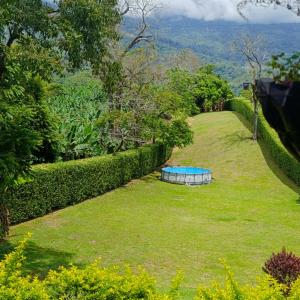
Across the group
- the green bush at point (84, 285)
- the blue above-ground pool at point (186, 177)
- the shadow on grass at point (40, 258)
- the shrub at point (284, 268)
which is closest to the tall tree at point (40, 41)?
the shadow on grass at point (40, 258)

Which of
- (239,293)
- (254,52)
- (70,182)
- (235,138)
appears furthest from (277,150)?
(239,293)

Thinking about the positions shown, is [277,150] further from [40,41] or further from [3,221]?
[40,41]

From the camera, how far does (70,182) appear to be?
24312mm

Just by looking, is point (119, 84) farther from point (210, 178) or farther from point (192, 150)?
point (192, 150)

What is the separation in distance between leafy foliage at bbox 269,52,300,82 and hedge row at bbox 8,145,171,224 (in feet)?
48.4

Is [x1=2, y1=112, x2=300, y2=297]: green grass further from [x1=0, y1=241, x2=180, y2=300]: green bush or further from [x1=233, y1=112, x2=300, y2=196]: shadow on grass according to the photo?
[x1=0, y1=241, x2=180, y2=300]: green bush

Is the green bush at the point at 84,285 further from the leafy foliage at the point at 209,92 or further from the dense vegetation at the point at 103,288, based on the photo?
the leafy foliage at the point at 209,92

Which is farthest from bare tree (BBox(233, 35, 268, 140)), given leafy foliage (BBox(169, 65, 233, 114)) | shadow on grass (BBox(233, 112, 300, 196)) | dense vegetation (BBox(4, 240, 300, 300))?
dense vegetation (BBox(4, 240, 300, 300))

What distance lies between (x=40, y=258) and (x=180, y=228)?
7437 mm

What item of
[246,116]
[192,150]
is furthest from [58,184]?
[246,116]

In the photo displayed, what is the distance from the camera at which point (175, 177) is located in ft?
108

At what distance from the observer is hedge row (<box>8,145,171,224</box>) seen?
68.5 feet

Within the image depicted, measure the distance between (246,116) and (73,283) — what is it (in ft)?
153

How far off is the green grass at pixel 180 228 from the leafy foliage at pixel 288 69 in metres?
10.9
